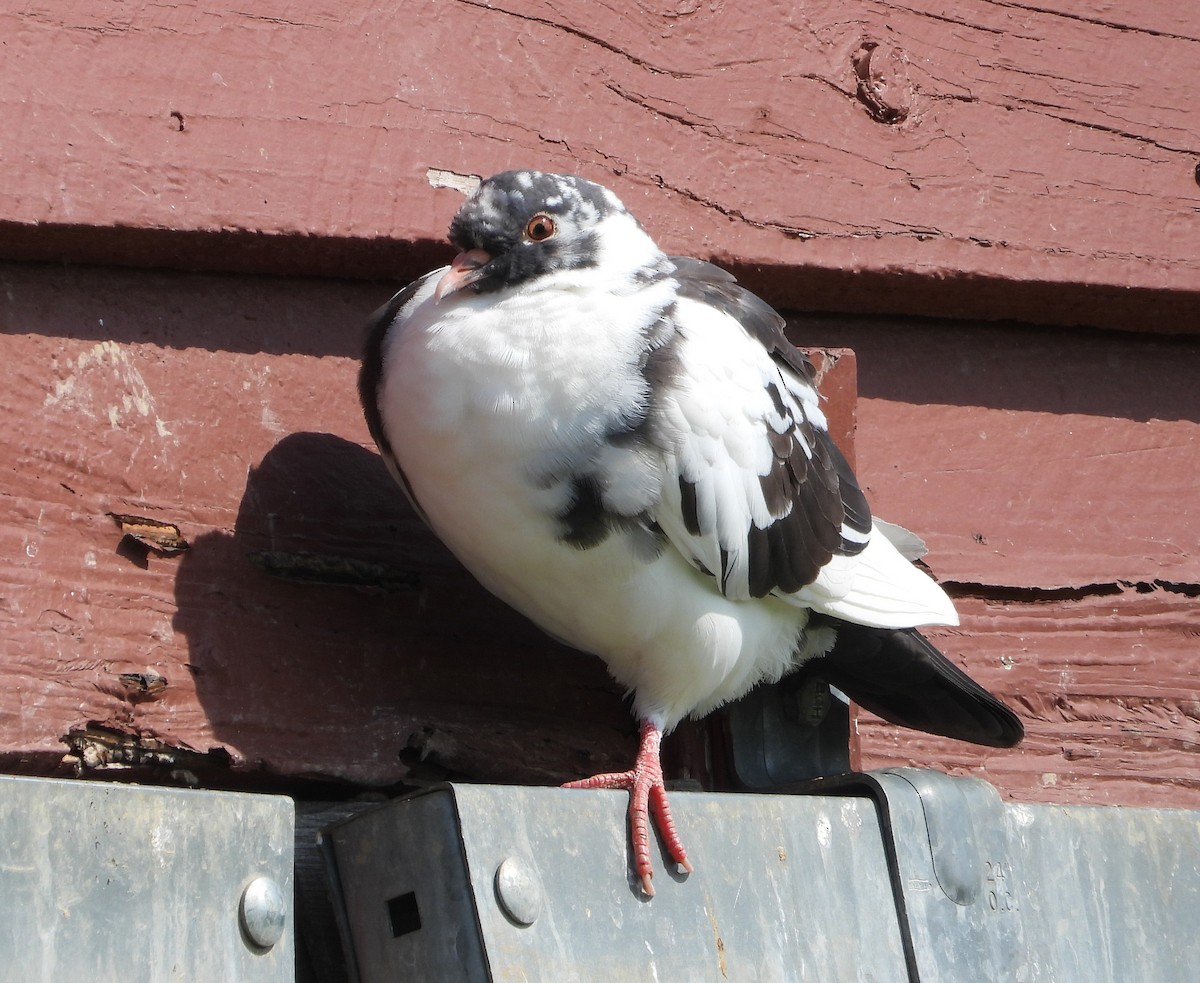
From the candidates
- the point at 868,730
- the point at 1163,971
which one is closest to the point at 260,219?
the point at 868,730

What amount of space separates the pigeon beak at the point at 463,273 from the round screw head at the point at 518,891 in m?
0.84

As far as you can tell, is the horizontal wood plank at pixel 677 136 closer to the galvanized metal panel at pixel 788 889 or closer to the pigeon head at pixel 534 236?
the pigeon head at pixel 534 236

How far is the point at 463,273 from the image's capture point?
1.87 metres

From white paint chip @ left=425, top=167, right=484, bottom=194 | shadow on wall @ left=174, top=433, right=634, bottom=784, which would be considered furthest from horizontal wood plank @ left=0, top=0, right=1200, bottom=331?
shadow on wall @ left=174, top=433, right=634, bottom=784

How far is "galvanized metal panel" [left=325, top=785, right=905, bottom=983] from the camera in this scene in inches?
49.0

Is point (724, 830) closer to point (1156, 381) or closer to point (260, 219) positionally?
point (260, 219)

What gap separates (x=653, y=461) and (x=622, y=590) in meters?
0.18

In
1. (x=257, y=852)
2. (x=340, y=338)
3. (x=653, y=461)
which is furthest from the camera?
(x=340, y=338)

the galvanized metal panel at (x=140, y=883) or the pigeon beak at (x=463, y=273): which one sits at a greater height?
the pigeon beak at (x=463, y=273)

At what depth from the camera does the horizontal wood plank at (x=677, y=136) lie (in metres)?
1.81

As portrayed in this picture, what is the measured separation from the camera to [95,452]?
174cm

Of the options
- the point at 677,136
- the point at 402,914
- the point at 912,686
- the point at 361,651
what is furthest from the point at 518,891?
the point at 677,136

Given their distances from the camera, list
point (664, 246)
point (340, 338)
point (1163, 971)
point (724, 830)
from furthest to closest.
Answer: point (664, 246) < point (340, 338) < point (1163, 971) < point (724, 830)

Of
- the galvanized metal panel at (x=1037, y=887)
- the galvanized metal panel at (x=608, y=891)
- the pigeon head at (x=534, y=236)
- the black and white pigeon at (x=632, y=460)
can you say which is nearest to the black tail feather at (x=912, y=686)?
the black and white pigeon at (x=632, y=460)
